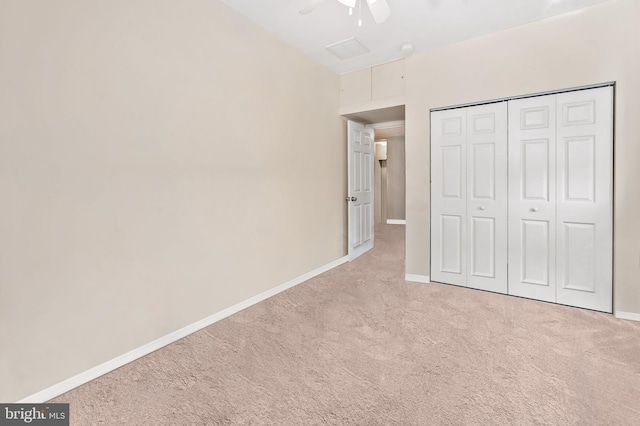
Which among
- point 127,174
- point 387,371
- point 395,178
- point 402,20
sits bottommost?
point 387,371

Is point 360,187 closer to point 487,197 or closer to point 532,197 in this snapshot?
point 487,197

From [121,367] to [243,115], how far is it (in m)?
2.21

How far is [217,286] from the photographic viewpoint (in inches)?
105

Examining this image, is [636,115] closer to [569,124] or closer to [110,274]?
[569,124]

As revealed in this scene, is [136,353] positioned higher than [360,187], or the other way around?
[360,187]

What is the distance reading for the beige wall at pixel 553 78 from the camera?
2.57 meters

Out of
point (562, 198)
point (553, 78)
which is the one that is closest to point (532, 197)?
point (562, 198)

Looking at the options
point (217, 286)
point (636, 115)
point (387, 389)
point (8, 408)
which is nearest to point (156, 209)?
point (217, 286)

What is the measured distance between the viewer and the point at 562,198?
2859 mm

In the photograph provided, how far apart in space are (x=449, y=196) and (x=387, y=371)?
2257 millimetres

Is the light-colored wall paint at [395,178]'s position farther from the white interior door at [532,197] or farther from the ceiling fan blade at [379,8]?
the ceiling fan blade at [379,8]

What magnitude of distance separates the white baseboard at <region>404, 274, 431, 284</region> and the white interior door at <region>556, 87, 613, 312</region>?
1.24m

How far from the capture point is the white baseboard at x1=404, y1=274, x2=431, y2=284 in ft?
11.8

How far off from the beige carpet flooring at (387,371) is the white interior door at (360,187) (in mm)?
1879
